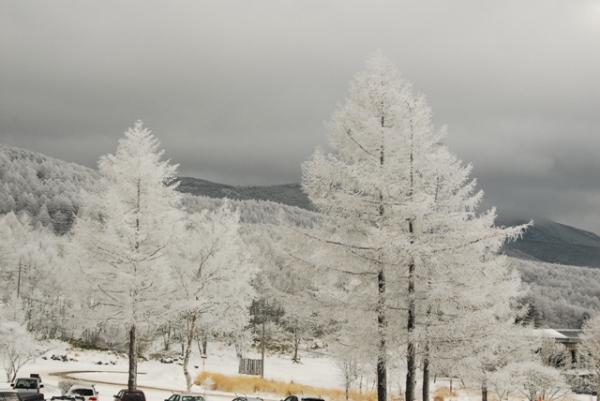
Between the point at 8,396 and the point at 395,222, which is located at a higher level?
the point at 395,222

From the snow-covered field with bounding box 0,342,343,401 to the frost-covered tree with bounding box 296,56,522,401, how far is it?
22738 millimetres

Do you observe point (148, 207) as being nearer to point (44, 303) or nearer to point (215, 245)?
point (215, 245)

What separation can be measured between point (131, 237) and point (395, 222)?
13.9 m

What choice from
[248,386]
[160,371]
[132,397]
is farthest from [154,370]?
[132,397]

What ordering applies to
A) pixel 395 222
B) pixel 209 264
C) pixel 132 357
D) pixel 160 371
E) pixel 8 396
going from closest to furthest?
pixel 395 222, pixel 8 396, pixel 132 357, pixel 209 264, pixel 160 371

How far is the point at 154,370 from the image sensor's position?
61875 mm

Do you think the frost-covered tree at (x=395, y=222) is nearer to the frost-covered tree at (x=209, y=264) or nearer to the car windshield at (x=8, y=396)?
the car windshield at (x=8, y=396)

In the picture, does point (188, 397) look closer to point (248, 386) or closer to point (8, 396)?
point (8, 396)

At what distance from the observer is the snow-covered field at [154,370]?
44.3 metres

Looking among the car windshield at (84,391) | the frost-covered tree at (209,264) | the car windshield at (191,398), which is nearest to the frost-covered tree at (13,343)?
the frost-covered tree at (209,264)

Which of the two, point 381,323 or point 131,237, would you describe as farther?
point 131,237

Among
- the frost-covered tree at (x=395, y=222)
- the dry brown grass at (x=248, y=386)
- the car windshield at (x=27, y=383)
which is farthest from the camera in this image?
the dry brown grass at (x=248, y=386)

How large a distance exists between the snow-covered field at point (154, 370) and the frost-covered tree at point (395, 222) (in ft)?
74.6

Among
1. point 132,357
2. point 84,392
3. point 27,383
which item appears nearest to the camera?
point 132,357
